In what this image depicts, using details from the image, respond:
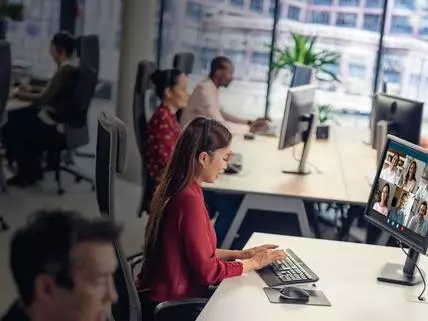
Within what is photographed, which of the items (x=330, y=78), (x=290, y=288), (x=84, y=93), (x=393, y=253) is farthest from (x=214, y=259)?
(x=330, y=78)

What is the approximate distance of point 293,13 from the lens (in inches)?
281

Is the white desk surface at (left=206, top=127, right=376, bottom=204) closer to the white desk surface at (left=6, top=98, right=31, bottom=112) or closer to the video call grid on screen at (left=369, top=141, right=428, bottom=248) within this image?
the video call grid on screen at (left=369, top=141, right=428, bottom=248)

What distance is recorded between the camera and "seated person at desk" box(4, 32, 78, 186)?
19.5ft

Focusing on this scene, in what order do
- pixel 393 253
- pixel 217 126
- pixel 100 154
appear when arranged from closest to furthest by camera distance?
pixel 100 154
pixel 217 126
pixel 393 253

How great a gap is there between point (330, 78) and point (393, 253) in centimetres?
399

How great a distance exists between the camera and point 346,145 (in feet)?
18.2

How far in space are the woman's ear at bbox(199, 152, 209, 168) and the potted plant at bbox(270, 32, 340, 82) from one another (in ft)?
11.7

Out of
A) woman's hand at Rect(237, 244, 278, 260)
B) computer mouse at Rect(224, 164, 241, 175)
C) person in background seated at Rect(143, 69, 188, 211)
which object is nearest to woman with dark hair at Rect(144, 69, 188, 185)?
person in background seated at Rect(143, 69, 188, 211)

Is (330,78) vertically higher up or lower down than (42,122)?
higher up

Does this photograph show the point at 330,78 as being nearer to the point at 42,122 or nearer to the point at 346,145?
the point at 346,145

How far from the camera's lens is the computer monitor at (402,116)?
404 cm

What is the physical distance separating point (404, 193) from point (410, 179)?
0.17ft

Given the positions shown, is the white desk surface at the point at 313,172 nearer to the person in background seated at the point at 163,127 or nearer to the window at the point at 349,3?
the person in background seated at the point at 163,127

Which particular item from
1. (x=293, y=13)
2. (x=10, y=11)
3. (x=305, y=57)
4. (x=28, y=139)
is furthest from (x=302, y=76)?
(x=10, y=11)
